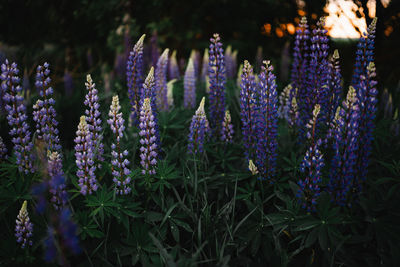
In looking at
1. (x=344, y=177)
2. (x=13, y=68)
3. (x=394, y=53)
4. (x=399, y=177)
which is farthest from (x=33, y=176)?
(x=394, y=53)

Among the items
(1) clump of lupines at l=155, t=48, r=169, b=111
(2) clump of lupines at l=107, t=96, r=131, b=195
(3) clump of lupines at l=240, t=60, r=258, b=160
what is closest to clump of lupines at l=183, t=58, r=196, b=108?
(1) clump of lupines at l=155, t=48, r=169, b=111

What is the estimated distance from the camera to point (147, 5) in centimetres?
765

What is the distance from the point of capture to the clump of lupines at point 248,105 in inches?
105

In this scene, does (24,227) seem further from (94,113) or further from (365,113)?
(365,113)

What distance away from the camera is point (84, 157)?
6.98 ft

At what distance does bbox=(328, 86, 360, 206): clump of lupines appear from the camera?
2.09m

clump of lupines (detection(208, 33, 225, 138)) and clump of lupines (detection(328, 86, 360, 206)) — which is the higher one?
clump of lupines (detection(208, 33, 225, 138))

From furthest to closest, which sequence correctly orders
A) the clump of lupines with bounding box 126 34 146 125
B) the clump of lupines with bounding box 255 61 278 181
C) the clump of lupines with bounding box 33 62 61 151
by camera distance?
the clump of lupines with bounding box 126 34 146 125 → the clump of lupines with bounding box 255 61 278 181 → the clump of lupines with bounding box 33 62 61 151

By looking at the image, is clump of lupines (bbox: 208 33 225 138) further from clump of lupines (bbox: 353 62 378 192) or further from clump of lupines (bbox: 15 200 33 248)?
clump of lupines (bbox: 15 200 33 248)

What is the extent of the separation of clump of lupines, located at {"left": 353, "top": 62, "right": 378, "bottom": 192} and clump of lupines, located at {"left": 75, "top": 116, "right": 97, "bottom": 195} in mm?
1840

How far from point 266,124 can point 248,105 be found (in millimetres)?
258

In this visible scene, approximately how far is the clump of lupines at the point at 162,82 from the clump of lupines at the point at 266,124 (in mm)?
1571

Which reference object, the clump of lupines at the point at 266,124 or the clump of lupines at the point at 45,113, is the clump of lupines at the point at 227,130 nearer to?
the clump of lupines at the point at 266,124

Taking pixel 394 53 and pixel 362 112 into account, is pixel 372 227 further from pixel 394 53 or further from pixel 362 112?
pixel 394 53
